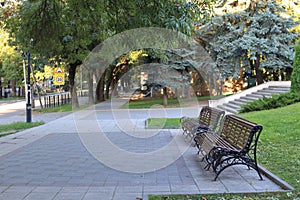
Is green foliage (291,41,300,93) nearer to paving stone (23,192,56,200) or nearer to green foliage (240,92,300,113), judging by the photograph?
green foliage (240,92,300,113)

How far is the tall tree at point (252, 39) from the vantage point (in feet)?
63.1

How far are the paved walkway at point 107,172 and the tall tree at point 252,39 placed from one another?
1296cm

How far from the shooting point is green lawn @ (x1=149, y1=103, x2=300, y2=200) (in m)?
3.99

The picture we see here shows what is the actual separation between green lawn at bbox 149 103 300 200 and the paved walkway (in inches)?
10.9

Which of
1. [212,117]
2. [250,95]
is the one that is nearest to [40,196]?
[212,117]

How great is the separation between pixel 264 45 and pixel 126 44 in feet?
49.3

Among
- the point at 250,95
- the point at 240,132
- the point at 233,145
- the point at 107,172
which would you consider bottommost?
the point at 107,172

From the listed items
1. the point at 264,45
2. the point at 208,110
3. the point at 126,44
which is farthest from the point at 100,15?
the point at 264,45

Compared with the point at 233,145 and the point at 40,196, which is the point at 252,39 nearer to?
the point at 233,145

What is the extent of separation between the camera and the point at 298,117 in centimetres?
933

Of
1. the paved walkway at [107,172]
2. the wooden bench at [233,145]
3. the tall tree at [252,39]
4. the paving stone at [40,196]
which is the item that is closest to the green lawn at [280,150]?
the paved walkway at [107,172]

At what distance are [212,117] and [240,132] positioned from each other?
2.24 meters

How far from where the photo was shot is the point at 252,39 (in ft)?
63.0

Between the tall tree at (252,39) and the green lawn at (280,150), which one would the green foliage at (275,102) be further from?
the tall tree at (252,39)
